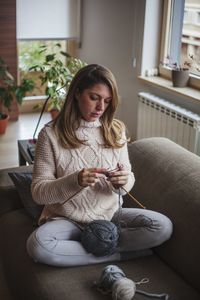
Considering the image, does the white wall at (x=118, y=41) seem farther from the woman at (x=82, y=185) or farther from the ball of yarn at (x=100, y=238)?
the ball of yarn at (x=100, y=238)

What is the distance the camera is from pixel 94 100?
5.67ft

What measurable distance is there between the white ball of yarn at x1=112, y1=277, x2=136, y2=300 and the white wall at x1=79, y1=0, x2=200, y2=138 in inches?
69.7

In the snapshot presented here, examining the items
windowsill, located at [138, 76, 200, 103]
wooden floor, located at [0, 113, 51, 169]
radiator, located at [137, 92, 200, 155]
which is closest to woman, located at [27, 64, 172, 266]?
radiator, located at [137, 92, 200, 155]

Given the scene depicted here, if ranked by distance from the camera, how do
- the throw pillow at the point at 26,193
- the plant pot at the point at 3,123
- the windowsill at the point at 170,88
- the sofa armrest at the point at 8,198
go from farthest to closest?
1. the plant pot at the point at 3,123
2. the windowsill at the point at 170,88
3. the sofa armrest at the point at 8,198
4. the throw pillow at the point at 26,193

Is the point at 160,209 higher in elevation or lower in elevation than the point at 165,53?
lower

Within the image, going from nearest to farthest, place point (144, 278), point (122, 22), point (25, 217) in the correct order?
point (144, 278) < point (25, 217) < point (122, 22)

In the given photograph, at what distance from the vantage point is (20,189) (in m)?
2.00

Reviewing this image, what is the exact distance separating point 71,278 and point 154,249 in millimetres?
389

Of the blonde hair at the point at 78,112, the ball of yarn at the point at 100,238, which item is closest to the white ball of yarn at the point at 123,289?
the ball of yarn at the point at 100,238

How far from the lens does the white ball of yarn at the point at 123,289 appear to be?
1.42 m

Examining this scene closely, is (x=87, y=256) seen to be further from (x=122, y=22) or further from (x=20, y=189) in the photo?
(x=122, y=22)

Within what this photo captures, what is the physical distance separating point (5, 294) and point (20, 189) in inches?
18.5

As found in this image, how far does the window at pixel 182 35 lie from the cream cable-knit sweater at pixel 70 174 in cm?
154

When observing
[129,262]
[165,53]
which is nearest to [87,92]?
[129,262]
